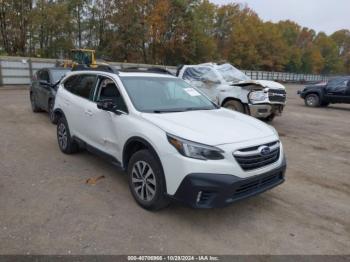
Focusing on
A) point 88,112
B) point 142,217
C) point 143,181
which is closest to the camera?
point 142,217

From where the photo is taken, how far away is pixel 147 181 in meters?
3.68

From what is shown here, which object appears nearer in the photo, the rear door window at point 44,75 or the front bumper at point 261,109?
the front bumper at point 261,109

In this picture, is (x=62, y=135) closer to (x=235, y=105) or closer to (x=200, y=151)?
(x=200, y=151)

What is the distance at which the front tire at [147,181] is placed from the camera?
11.4ft

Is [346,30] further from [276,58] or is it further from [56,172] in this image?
[56,172]

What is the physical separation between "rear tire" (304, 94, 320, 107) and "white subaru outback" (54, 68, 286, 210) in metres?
12.6

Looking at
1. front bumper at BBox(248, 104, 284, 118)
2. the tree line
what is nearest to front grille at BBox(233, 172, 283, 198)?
front bumper at BBox(248, 104, 284, 118)

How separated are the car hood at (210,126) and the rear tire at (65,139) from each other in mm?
2440

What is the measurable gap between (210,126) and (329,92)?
1350 cm

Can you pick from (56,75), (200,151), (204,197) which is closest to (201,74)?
(56,75)

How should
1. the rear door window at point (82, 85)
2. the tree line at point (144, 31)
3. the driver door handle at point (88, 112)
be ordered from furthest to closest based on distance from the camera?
the tree line at point (144, 31) → the rear door window at point (82, 85) → the driver door handle at point (88, 112)

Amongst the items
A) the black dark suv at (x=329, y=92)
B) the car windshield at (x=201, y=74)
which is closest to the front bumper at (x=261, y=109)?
the car windshield at (x=201, y=74)

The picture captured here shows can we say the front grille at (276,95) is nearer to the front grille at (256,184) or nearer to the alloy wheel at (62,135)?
the front grille at (256,184)

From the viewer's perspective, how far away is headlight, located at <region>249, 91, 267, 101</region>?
28.8 feet
